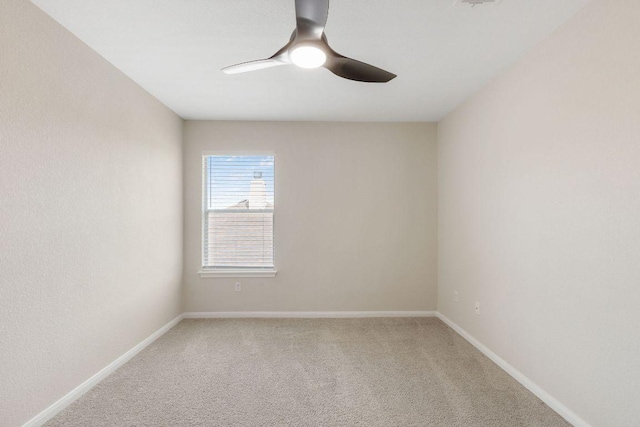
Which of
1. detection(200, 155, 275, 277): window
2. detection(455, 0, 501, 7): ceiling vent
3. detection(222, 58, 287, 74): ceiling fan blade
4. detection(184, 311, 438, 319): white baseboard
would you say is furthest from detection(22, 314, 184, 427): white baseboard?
detection(455, 0, 501, 7): ceiling vent

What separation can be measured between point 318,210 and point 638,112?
9.80 ft

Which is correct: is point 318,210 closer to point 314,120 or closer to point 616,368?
point 314,120

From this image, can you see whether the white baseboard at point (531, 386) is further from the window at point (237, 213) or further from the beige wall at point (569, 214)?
the window at point (237, 213)

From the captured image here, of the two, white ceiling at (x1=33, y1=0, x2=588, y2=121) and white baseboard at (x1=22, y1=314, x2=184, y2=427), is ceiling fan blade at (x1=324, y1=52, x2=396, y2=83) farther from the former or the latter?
white baseboard at (x1=22, y1=314, x2=184, y2=427)

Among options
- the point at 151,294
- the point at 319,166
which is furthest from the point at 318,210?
the point at 151,294

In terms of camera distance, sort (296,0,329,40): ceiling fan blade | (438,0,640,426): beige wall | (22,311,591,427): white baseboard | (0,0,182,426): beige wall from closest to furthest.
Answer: (296,0,329,40): ceiling fan blade, (438,0,640,426): beige wall, (0,0,182,426): beige wall, (22,311,591,427): white baseboard

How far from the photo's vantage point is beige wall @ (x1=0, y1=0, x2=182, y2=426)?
177cm

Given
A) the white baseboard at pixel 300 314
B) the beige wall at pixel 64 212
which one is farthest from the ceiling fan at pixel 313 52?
the white baseboard at pixel 300 314

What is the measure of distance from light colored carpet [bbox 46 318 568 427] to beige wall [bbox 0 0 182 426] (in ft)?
1.15

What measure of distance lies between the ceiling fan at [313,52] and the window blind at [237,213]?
88.6 inches

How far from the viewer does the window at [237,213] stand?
411 centimetres

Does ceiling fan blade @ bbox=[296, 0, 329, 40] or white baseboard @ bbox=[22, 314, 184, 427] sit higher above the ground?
ceiling fan blade @ bbox=[296, 0, 329, 40]

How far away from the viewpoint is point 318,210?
4078 millimetres

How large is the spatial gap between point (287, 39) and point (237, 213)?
239 cm
